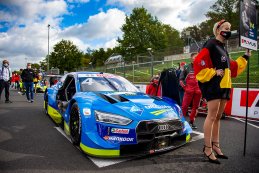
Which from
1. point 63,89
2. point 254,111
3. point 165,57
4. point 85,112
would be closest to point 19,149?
point 85,112

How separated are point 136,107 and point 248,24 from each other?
224 centimetres

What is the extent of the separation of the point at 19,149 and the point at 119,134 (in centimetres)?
178

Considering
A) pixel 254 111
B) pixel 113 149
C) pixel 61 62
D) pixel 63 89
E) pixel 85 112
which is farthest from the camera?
pixel 61 62

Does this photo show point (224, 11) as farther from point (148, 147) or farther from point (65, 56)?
point (148, 147)

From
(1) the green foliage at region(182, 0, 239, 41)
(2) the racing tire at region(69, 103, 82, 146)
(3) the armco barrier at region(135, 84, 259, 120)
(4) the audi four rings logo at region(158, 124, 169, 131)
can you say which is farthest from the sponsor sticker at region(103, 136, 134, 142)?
(1) the green foliage at region(182, 0, 239, 41)

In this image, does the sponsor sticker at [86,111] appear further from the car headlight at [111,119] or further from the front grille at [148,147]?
the front grille at [148,147]

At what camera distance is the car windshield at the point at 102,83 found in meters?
4.47

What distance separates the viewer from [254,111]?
6883 millimetres

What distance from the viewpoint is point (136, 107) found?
3385mm

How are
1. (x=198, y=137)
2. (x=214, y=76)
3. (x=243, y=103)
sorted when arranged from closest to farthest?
(x=214, y=76) → (x=198, y=137) → (x=243, y=103)

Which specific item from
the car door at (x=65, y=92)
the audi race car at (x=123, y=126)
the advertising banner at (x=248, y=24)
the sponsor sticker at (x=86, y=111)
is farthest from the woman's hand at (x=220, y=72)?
the car door at (x=65, y=92)

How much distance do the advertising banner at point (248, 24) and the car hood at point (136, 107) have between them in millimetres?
1498

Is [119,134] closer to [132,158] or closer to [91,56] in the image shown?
[132,158]

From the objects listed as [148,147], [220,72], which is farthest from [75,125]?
[220,72]
